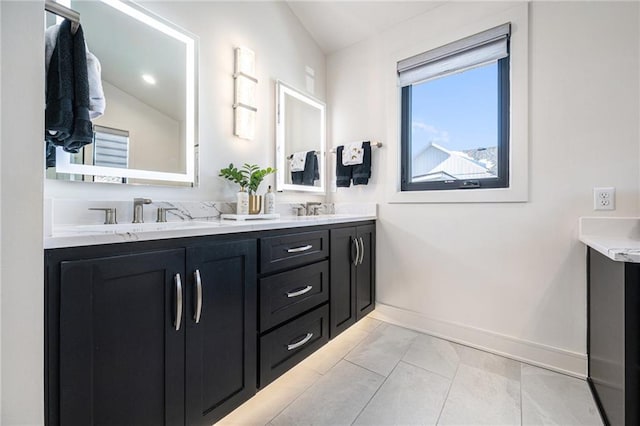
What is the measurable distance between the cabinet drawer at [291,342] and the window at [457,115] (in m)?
1.27

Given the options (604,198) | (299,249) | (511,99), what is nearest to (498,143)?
(511,99)

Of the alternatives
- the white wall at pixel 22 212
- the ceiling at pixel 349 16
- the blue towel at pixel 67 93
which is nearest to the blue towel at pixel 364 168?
the ceiling at pixel 349 16

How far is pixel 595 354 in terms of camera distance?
1.39 m

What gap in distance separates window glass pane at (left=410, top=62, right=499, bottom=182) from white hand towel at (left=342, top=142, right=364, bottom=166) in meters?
0.42

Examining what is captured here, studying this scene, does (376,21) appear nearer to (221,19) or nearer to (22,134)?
(221,19)

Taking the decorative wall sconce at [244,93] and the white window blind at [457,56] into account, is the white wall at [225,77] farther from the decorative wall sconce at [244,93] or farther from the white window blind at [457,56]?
the white window blind at [457,56]

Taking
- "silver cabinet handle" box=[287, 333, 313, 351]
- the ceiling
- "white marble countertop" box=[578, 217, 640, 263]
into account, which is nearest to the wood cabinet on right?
"silver cabinet handle" box=[287, 333, 313, 351]

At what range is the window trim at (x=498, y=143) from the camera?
180 cm

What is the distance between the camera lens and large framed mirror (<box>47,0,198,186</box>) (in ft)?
4.16

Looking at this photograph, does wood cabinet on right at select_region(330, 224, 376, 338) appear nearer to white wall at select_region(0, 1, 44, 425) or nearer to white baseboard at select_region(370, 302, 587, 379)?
white baseboard at select_region(370, 302, 587, 379)

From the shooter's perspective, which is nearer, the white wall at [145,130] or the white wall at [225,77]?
the white wall at [145,130]

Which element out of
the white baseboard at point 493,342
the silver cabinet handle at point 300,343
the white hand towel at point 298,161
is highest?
the white hand towel at point 298,161

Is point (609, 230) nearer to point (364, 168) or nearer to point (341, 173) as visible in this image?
point (364, 168)

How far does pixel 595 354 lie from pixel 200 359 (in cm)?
188
